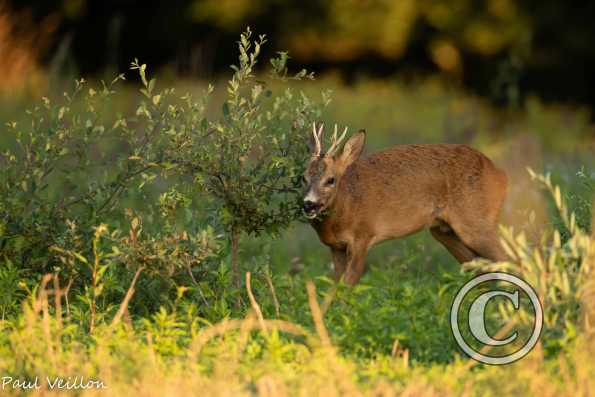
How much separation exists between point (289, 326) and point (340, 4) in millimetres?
17982

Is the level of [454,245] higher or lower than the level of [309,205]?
lower

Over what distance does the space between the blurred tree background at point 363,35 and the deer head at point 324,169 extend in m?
11.6

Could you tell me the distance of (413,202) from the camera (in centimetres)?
923

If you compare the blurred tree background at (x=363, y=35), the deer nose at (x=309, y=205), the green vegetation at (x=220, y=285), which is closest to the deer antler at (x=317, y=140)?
the green vegetation at (x=220, y=285)

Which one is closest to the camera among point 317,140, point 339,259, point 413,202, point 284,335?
point 284,335

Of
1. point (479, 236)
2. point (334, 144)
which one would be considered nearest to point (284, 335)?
point (334, 144)

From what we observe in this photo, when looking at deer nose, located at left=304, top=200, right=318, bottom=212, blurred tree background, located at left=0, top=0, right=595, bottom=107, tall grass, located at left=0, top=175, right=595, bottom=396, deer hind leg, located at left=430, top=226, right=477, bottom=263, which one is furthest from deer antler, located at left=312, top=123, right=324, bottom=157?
blurred tree background, located at left=0, top=0, right=595, bottom=107

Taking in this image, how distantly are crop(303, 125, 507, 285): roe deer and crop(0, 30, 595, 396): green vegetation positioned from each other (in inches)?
15.2

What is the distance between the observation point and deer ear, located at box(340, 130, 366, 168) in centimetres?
866

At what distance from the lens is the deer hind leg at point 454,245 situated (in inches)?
375

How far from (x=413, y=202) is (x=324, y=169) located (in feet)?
3.85

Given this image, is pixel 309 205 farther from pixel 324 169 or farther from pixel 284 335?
pixel 284 335

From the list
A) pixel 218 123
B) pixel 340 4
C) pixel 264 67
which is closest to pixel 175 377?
pixel 218 123

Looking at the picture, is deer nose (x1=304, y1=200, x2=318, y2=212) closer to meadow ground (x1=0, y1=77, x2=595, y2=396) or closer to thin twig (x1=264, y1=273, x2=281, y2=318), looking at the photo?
meadow ground (x1=0, y1=77, x2=595, y2=396)
